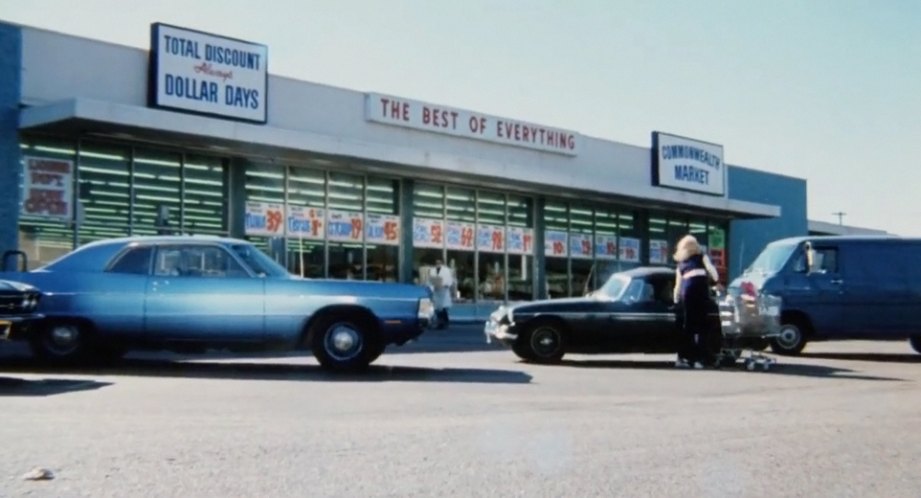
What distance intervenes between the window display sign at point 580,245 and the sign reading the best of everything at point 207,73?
12.6 m

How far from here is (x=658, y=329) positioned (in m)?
15.4

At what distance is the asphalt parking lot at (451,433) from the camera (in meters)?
6.06

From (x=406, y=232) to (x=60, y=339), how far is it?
16.7 metres

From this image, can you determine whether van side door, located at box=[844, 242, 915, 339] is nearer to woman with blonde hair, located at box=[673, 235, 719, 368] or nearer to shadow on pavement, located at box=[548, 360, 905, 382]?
shadow on pavement, located at box=[548, 360, 905, 382]

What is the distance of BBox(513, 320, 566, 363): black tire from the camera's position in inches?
606

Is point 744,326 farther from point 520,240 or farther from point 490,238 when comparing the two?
point 520,240

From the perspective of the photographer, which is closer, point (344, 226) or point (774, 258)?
point (774, 258)

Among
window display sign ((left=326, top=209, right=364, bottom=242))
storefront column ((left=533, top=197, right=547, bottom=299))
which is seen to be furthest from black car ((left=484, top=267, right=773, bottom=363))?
storefront column ((left=533, top=197, right=547, bottom=299))

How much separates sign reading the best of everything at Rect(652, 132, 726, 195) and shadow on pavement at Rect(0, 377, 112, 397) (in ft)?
93.8

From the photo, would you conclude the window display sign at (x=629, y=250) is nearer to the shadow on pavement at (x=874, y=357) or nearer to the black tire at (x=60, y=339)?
the shadow on pavement at (x=874, y=357)

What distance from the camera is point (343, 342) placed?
43.7 ft

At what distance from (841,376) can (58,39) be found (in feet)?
51.8

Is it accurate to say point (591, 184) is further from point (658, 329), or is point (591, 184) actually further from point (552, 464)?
point (552, 464)

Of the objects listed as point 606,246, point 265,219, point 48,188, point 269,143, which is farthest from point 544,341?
point 606,246
